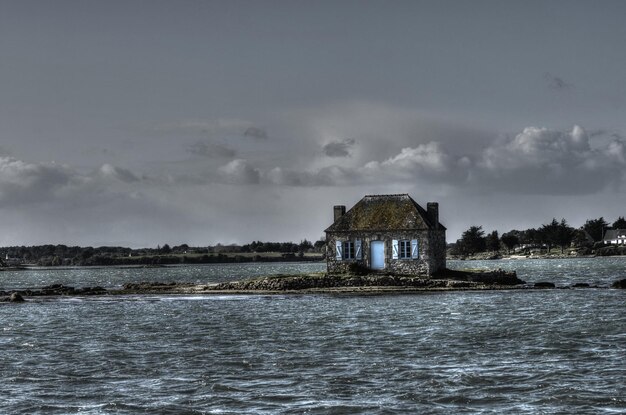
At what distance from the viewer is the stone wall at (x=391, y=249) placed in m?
65.9

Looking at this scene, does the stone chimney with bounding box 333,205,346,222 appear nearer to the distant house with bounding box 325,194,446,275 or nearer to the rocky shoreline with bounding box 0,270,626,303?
the distant house with bounding box 325,194,446,275

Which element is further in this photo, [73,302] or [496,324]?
[73,302]

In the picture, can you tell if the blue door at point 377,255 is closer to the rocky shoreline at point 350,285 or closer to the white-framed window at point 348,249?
the white-framed window at point 348,249

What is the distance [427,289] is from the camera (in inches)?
2463

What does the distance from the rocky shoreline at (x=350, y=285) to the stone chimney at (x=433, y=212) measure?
13.2 feet

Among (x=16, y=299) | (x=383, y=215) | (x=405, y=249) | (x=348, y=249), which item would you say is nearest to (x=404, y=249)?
(x=405, y=249)

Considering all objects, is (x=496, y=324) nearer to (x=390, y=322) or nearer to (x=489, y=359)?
(x=390, y=322)

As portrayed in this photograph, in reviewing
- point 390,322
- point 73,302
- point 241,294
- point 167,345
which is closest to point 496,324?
point 390,322

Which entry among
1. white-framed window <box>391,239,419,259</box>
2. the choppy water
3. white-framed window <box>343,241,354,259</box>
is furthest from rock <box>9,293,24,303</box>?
white-framed window <box>391,239,419,259</box>

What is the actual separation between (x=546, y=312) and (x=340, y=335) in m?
14.7

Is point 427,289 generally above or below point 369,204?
below

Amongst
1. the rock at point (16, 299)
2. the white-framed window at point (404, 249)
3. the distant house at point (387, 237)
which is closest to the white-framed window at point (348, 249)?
the distant house at point (387, 237)

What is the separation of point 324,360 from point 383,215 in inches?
1607

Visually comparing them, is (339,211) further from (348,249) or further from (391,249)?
(391,249)
